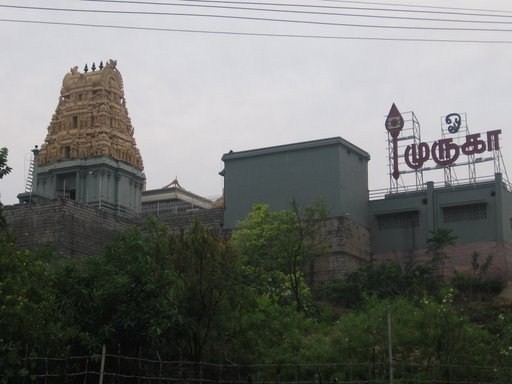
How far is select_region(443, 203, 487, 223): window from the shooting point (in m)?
51.8

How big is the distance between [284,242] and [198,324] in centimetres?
1785

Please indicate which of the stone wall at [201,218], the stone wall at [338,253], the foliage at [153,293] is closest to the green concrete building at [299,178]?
the stone wall at [338,253]

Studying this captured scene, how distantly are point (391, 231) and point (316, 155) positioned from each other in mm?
5888

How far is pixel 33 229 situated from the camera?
5225cm

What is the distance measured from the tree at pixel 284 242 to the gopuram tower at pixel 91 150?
49.6 feet

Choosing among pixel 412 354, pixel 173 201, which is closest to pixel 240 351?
pixel 412 354

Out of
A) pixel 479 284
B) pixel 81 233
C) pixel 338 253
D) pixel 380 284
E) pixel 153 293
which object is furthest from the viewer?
pixel 81 233

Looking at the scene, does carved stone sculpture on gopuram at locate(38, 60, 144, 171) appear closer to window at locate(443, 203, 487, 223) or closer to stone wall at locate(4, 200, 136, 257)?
stone wall at locate(4, 200, 136, 257)

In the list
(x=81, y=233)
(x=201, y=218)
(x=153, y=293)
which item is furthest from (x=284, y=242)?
(x=153, y=293)

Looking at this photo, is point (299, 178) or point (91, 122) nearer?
point (299, 178)

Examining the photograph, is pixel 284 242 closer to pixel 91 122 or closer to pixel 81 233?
pixel 81 233

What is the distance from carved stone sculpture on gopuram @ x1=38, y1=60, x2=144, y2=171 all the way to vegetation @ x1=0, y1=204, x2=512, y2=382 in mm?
33182

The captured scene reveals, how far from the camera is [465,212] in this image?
5231 cm

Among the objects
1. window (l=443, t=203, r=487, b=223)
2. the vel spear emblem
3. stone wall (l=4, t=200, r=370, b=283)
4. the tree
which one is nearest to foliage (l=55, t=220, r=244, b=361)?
the tree
